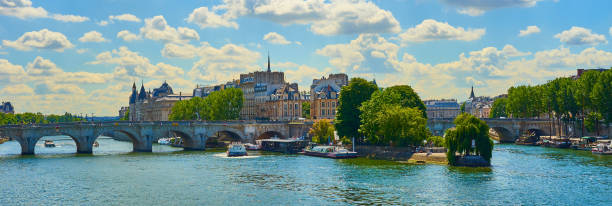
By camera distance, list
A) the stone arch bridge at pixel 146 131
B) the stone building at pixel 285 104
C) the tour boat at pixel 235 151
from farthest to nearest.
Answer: the stone building at pixel 285 104 → the stone arch bridge at pixel 146 131 → the tour boat at pixel 235 151

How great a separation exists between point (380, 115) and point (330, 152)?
34.4 ft

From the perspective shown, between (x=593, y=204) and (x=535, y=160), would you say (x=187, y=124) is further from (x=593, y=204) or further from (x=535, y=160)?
(x=593, y=204)

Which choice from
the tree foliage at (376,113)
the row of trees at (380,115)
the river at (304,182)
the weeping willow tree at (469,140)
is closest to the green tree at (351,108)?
the row of trees at (380,115)

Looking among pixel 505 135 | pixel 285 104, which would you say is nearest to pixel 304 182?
pixel 505 135

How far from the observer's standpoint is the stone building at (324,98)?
170 m

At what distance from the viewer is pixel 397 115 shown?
290 ft

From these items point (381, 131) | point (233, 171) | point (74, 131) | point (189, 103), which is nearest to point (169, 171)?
point (233, 171)

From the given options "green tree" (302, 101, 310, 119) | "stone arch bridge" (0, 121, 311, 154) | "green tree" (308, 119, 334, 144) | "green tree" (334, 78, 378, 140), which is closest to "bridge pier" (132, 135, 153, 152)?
"stone arch bridge" (0, 121, 311, 154)

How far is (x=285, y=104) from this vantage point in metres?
187

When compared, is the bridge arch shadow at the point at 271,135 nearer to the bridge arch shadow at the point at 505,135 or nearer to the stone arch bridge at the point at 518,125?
the stone arch bridge at the point at 518,125

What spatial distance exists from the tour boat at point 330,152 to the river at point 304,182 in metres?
2.28

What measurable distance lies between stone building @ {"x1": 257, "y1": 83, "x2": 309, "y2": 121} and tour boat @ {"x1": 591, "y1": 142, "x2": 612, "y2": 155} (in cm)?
9471

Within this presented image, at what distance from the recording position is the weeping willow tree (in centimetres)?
7594

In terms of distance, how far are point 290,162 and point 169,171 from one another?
1733 centimetres
